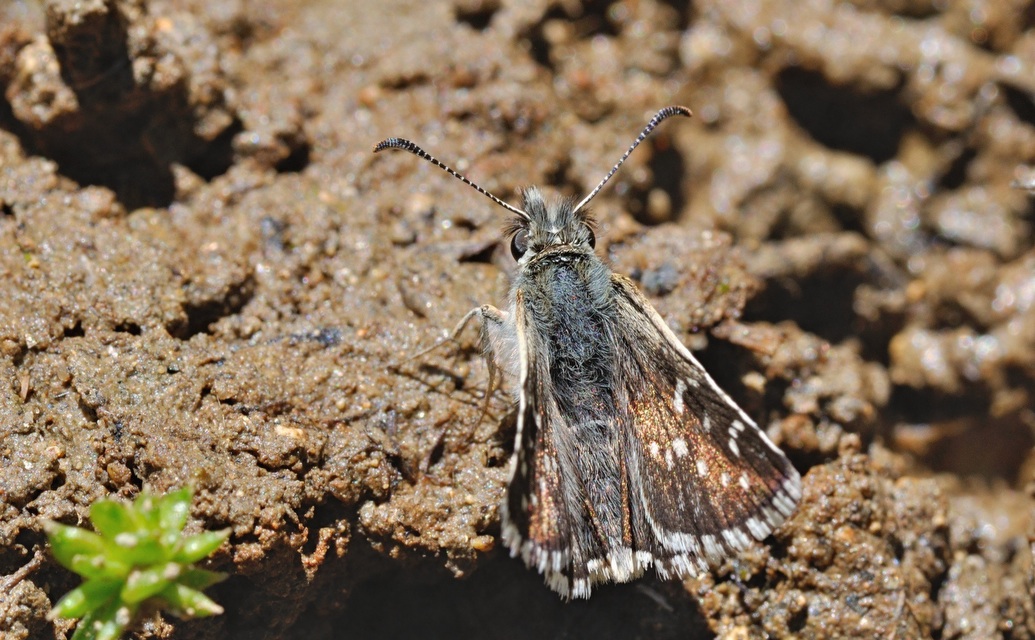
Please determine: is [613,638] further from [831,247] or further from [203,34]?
[203,34]

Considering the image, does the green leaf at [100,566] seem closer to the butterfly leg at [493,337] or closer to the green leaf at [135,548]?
the green leaf at [135,548]

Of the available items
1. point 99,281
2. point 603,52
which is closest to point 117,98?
point 99,281

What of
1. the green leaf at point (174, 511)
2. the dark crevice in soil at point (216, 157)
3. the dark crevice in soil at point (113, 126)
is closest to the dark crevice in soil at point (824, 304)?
the dark crevice in soil at point (216, 157)

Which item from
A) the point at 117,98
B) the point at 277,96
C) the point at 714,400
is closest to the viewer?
the point at 714,400

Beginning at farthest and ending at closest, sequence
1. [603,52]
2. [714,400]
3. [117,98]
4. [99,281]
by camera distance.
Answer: [603,52] → [117,98] → [99,281] → [714,400]

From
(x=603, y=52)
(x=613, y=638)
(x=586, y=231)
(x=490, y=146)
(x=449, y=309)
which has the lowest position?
(x=613, y=638)

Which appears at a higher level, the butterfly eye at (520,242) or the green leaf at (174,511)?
the butterfly eye at (520,242)

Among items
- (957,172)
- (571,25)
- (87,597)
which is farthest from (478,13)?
(87,597)

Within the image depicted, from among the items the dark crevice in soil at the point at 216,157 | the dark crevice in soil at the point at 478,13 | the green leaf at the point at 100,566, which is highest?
the dark crevice in soil at the point at 478,13

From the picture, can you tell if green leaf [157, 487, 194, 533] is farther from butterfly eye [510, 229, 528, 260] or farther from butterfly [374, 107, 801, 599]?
butterfly eye [510, 229, 528, 260]
